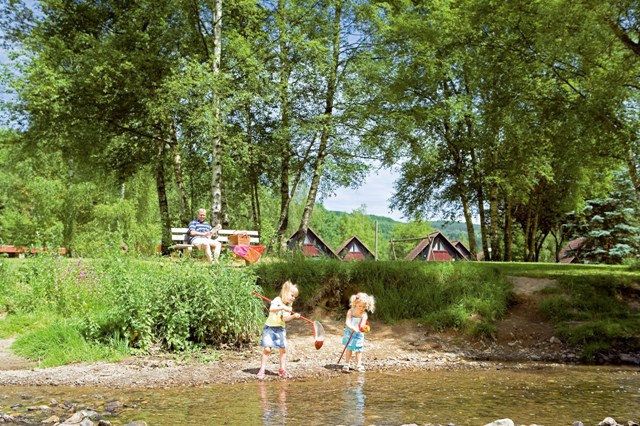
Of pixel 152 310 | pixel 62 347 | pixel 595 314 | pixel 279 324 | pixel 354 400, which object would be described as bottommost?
pixel 354 400

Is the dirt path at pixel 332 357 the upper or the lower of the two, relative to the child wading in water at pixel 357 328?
lower

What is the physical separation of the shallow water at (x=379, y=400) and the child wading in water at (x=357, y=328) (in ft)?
1.60

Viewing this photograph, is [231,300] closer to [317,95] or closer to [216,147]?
→ [216,147]

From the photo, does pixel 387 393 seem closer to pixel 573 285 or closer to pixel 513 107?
pixel 573 285

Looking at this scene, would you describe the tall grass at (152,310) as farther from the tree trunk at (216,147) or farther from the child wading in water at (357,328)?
the tree trunk at (216,147)

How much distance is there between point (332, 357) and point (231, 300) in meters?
2.17

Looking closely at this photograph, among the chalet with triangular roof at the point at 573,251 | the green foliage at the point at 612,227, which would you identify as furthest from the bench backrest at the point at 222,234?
the chalet with triangular roof at the point at 573,251

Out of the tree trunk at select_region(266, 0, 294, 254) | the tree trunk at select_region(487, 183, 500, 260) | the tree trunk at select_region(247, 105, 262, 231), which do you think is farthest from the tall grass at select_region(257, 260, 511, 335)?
the tree trunk at select_region(487, 183, 500, 260)

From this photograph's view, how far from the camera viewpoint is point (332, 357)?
10422 millimetres

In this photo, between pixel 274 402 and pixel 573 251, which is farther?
pixel 573 251

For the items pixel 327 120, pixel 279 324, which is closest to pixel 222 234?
pixel 327 120

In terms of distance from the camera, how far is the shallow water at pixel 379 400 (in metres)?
6.14

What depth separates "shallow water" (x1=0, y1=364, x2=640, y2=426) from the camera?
20.1 feet

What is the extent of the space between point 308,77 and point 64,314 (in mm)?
14418
